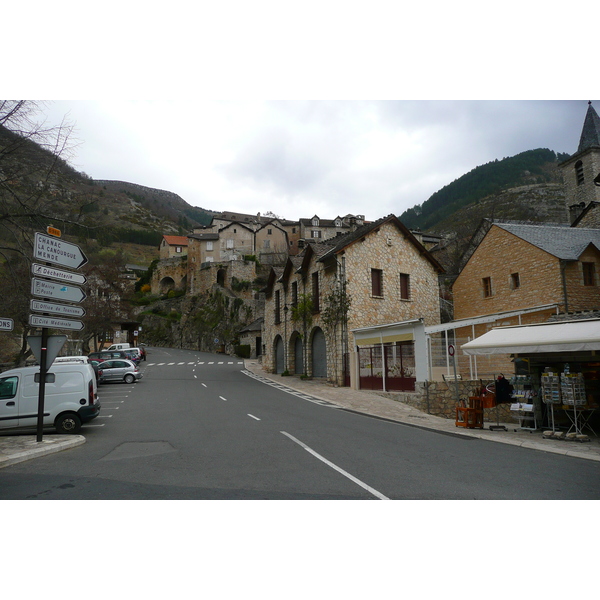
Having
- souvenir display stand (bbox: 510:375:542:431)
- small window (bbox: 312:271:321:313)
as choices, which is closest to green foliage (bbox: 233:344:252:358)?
small window (bbox: 312:271:321:313)

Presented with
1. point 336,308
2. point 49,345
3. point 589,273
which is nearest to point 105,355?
point 336,308

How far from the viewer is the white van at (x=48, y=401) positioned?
36.7 ft

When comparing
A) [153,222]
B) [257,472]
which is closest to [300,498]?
[257,472]

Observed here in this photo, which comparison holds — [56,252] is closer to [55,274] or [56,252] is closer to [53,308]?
[55,274]

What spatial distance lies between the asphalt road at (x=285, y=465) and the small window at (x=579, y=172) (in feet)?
157

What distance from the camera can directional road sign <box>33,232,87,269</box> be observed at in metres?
9.02

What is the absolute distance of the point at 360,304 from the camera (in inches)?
1002

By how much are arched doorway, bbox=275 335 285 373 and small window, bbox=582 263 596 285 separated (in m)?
20.1

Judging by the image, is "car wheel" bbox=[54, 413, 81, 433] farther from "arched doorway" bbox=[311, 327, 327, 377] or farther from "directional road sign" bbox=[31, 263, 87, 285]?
"arched doorway" bbox=[311, 327, 327, 377]

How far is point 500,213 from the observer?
79812 millimetres

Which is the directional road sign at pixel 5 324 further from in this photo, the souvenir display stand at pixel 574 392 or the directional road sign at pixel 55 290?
the souvenir display stand at pixel 574 392

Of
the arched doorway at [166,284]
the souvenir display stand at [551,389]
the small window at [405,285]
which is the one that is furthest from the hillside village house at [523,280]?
the arched doorway at [166,284]

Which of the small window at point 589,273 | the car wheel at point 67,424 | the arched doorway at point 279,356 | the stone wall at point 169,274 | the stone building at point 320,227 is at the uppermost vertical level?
the stone building at point 320,227

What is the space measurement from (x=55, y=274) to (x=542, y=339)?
11356mm
